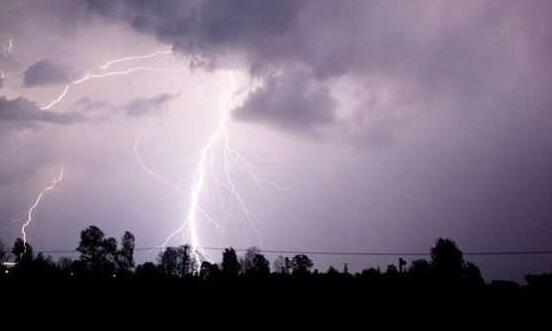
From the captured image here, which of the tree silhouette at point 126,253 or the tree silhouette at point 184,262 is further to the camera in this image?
the tree silhouette at point 126,253

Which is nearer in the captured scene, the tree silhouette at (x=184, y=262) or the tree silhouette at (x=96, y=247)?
the tree silhouette at (x=184, y=262)

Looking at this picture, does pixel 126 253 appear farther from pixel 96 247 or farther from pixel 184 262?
pixel 184 262

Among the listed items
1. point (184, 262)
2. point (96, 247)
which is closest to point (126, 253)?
point (96, 247)

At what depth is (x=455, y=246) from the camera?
53.5 meters

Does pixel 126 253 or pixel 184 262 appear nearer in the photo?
pixel 184 262

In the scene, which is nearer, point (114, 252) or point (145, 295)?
point (145, 295)

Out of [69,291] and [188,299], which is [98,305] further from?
[188,299]

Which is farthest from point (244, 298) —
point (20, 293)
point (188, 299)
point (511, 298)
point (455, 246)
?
point (455, 246)

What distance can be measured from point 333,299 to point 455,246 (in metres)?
44.5

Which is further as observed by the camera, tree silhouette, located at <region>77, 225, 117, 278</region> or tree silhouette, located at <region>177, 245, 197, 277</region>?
tree silhouette, located at <region>77, 225, 117, 278</region>

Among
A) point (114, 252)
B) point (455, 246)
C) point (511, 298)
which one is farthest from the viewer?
point (114, 252)

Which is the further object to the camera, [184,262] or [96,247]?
[96,247]

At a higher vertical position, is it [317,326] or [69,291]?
[69,291]

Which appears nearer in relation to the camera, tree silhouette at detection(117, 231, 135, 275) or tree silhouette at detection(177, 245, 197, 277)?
tree silhouette at detection(177, 245, 197, 277)
